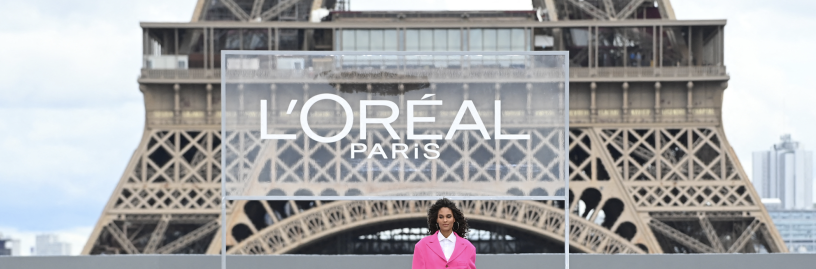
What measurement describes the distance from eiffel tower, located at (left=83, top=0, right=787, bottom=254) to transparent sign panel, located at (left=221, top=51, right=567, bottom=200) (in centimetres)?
2335

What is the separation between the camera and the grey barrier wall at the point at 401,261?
44.5ft

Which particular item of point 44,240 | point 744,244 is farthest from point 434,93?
point 44,240

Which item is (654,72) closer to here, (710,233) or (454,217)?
(710,233)

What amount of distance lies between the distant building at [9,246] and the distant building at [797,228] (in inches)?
2013

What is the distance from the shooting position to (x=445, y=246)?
323 inches

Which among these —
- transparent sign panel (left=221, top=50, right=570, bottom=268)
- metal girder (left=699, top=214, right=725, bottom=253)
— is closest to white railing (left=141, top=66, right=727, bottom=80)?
metal girder (left=699, top=214, right=725, bottom=253)

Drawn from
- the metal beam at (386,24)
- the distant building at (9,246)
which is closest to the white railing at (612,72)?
the metal beam at (386,24)

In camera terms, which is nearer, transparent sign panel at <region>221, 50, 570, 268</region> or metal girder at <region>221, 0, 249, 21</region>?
transparent sign panel at <region>221, 50, 570, 268</region>

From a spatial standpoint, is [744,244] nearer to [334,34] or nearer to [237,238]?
[334,34]

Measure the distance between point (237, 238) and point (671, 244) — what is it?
14809 mm

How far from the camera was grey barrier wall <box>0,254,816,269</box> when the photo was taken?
13555mm

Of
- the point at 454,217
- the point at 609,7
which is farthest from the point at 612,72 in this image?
the point at 454,217

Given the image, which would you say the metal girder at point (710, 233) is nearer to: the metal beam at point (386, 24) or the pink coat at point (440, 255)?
the metal beam at point (386, 24)

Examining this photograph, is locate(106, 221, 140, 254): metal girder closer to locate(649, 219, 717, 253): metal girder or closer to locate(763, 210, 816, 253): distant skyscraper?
locate(649, 219, 717, 253): metal girder
